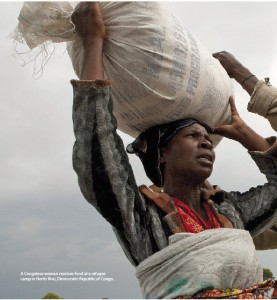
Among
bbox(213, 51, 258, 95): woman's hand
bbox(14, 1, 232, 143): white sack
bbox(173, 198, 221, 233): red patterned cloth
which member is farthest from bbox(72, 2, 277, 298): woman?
bbox(213, 51, 258, 95): woman's hand

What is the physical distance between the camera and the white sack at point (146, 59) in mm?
2350

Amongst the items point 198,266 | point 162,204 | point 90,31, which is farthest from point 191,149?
point 90,31

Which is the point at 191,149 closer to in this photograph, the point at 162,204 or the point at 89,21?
the point at 162,204

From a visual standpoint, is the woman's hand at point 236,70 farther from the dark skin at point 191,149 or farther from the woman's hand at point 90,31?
the woman's hand at point 90,31

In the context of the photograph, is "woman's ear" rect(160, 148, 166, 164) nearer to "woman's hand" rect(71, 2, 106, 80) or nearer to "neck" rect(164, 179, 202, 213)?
"neck" rect(164, 179, 202, 213)

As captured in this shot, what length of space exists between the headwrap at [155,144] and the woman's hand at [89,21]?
1.93 ft

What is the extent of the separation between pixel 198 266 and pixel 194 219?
34 centimetres

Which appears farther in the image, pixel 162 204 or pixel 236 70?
pixel 236 70

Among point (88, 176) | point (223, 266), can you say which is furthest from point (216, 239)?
point (88, 176)

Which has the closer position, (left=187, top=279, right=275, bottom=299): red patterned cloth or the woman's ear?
(left=187, top=279, right=275, bottom=299): red patterned cloth

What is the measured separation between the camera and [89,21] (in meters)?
2.26

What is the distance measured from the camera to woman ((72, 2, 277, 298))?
2125 millimetres

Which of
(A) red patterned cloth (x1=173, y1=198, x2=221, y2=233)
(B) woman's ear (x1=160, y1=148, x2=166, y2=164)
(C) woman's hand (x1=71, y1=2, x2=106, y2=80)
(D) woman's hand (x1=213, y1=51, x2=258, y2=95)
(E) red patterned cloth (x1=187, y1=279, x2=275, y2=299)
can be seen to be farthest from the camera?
(D) woman's hand (x1=213, y1=51, x2=258, y2=95)

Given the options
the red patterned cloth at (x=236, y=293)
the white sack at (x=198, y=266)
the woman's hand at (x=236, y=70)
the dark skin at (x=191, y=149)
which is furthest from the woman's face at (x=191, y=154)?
the red patterned cloth at (x=236, y=293)
